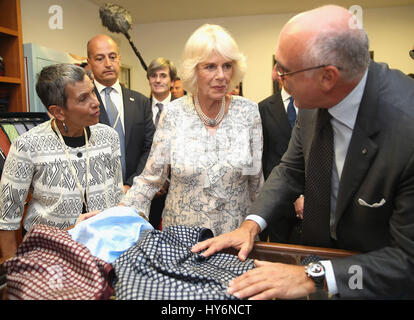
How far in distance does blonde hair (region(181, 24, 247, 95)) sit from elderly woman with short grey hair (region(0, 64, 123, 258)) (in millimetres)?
533

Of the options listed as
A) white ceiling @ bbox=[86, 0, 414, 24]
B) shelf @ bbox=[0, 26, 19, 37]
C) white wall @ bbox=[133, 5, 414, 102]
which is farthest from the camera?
white wall @ bbox=[133, 5, 414, 102]

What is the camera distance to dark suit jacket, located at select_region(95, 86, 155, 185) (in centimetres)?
254

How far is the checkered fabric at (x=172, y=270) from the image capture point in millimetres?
780

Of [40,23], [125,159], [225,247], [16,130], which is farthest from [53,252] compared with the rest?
[40,23]

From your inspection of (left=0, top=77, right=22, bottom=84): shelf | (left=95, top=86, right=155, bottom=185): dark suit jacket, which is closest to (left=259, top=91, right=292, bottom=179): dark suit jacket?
(left=95, top=86, right=155, bottom=185): dark suit jacket

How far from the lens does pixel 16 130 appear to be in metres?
2.64

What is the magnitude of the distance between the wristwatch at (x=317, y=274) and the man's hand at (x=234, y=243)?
0.20m

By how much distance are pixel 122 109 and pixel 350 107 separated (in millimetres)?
1882

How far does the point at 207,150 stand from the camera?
1714 millimetres

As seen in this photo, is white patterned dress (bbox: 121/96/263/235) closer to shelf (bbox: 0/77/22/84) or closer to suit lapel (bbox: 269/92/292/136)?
suit lapel (bbox: 269/92/292/136)

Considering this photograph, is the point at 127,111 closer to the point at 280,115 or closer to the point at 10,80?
the point at 280,115

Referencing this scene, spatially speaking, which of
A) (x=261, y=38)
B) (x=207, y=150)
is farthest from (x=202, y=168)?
(x=261, y=38)

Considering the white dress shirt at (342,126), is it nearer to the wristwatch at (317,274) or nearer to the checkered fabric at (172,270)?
the wristwatch at (317,274)

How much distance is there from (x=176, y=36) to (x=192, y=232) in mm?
7229
